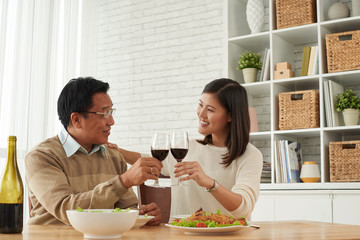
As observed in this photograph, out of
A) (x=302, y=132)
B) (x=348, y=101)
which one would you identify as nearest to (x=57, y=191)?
(x=302, y=132)

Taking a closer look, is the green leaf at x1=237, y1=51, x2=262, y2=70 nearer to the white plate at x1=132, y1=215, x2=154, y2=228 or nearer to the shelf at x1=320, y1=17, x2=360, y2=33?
the shelf at x1=320, y1=17, x2=360, y2=33

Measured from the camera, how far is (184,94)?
457cm

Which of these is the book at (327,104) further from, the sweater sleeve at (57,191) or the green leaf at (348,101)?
the sweater sleeve at (57,191)

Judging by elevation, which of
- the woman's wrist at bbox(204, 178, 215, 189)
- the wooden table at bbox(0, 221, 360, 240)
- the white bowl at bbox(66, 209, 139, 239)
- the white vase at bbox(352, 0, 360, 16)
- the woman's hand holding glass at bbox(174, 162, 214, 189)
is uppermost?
the white vase at bbox(352, 0, 360, 16)

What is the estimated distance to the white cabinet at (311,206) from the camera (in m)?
3.17

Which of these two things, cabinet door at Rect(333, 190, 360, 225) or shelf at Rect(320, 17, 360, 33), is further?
shelf at Rect(320, 17, 360, 33)

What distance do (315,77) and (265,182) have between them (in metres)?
0.87

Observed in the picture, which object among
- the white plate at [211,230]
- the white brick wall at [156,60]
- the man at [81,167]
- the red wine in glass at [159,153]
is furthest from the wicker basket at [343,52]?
the white plate at [211,230]

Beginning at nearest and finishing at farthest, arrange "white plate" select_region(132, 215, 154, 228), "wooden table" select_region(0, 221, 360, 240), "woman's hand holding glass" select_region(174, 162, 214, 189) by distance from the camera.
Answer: "wooden table" select_region(0, 221, 360, 240) < "white plate" select_region(132, 215, 154, 228) < "woman's hand holding glass" select_region(174, 162, 214, 189)

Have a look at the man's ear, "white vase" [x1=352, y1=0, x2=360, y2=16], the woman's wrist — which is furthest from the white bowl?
"white vase" [x1=352, y1=0, x2=360, y2=16]

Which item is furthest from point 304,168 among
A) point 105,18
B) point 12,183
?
point 105,18

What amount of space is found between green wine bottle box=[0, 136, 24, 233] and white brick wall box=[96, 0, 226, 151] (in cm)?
297

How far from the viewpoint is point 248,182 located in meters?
2.09

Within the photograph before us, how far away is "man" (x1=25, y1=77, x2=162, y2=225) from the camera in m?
1.67
